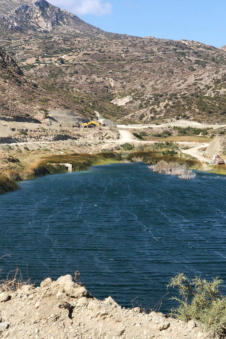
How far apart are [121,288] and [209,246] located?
9125 mm

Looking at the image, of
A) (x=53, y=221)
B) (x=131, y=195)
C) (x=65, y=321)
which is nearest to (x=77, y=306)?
(x=65, y=321)

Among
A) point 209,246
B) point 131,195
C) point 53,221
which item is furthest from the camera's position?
point 131,195

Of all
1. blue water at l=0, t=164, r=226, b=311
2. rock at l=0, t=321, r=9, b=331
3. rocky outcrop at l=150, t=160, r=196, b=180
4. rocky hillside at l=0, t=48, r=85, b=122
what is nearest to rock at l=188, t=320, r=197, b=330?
blue water at l=0, t=164, r=226, b=311

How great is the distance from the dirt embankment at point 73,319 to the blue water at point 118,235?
4709mm

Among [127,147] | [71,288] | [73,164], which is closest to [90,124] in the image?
[127,147]

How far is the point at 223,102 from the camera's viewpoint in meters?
178

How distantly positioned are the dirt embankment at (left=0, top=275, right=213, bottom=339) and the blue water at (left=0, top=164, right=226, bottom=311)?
471 centimetres

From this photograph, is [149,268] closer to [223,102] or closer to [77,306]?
[77,306]

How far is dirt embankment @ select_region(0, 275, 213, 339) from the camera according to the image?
1034cm

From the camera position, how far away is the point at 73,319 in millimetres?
10953

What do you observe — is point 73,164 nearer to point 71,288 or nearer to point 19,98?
point 71,288

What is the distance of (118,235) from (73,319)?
15.4 m

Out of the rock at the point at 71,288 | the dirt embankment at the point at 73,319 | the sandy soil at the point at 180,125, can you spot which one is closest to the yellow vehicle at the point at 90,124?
the sandy soil at the point at 180,125

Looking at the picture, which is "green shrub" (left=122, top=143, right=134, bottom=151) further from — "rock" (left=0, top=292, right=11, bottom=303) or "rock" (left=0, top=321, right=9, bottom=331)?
"rock" (left=0, top=321, right=9, bottom=331)
